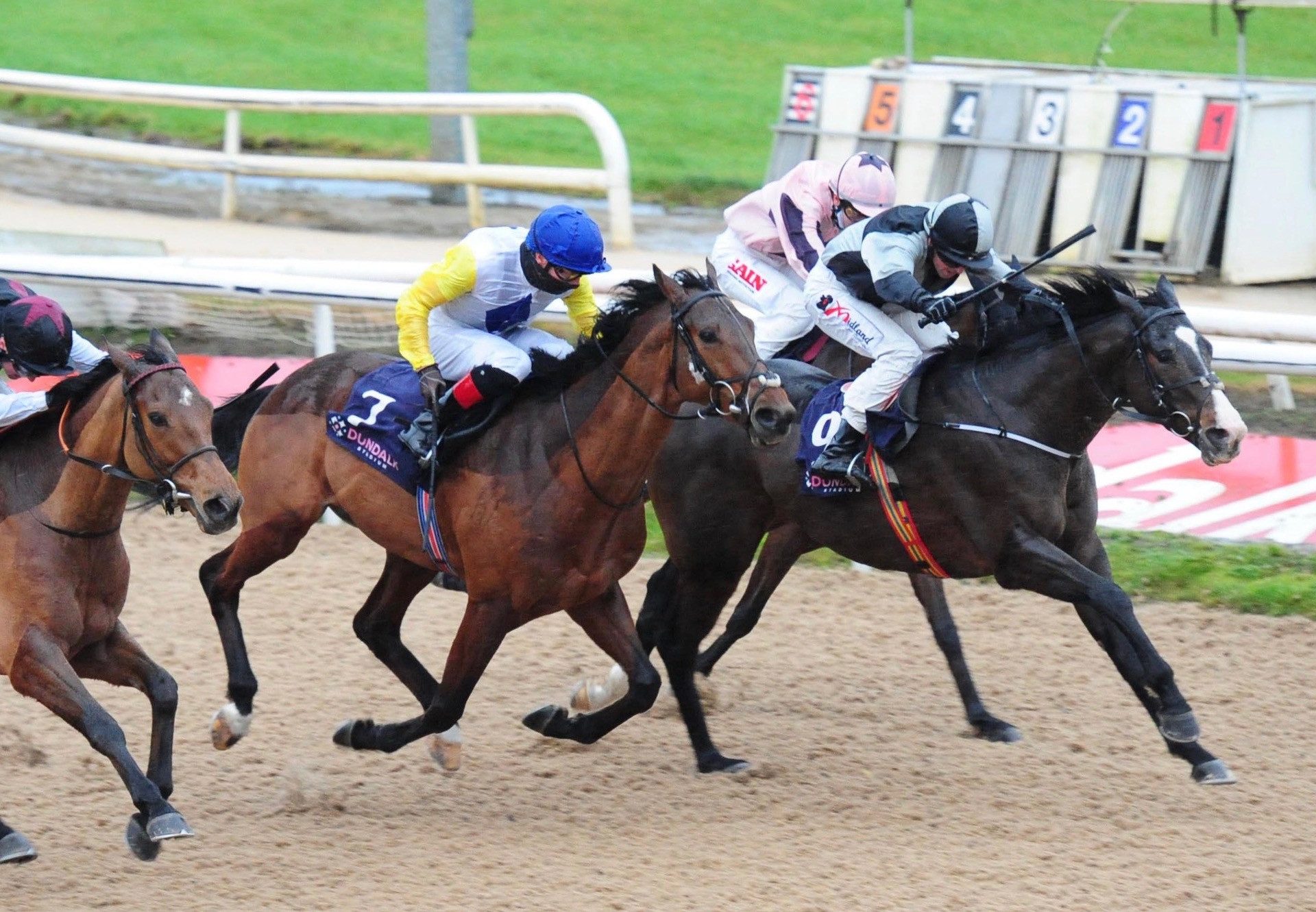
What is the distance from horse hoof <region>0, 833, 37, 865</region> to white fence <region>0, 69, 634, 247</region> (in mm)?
6420

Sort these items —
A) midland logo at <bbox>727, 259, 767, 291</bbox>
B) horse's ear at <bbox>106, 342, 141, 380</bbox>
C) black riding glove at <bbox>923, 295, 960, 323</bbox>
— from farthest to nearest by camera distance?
midland logo at <bbox>727, 259, 767, 291</bbox>
black riding glove at <bbox>923, 295, 960, 323</bbox>
horse's ear at <bbox>106, 342, 141, 380</bbox>

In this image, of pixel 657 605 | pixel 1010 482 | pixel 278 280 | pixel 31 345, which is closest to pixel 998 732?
pixel 1010 482

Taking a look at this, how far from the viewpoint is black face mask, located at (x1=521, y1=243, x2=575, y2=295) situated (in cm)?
511

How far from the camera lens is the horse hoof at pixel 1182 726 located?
195 inches

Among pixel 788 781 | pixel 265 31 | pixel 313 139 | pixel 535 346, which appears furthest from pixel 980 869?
pixel 265 31

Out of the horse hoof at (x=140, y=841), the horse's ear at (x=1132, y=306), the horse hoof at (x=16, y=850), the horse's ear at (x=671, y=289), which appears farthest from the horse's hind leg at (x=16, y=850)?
the horse's ear at (x=1132, y=306)

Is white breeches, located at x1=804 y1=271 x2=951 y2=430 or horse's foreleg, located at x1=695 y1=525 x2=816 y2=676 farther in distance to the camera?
horse's foreleg, located at x1=695 y1=525 x2=816 y2=676

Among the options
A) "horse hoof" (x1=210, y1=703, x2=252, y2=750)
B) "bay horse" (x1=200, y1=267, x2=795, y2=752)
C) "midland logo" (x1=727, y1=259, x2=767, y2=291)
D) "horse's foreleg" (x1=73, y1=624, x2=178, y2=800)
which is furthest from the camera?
"midland logo" (x1=727, y1=259, x2=767, y2=291)

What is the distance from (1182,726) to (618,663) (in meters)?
1.62

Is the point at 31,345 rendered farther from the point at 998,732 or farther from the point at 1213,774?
the point at 1213,774

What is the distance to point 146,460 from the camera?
457cm

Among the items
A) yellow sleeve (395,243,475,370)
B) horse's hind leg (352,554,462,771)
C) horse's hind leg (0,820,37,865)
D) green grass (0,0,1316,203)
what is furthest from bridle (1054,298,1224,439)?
green grass (0,0,1316,203)

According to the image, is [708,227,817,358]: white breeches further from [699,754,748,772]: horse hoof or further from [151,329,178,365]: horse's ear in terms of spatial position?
[151,329,178,365]: horse's ear

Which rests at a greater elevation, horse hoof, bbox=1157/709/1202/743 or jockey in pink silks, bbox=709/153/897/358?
jockey in pink silks, bbox=709/153/897/358
